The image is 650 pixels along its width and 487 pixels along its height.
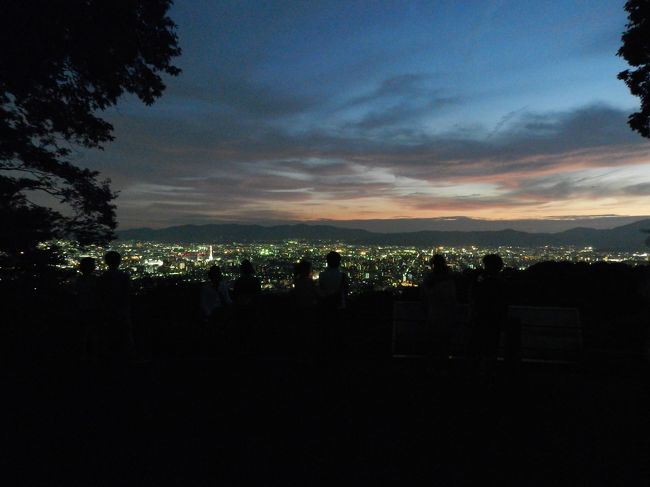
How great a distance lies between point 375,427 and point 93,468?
260 centimetres

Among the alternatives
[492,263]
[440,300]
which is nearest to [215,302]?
[440,300]

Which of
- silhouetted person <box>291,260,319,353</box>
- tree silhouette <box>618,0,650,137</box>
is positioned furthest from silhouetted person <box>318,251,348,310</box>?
tree silhouette <box>618,0,650,137</box>

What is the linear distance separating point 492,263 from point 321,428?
3.29 meters

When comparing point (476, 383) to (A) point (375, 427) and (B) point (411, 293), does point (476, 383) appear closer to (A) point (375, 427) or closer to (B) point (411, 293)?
(A) point (375, 427)

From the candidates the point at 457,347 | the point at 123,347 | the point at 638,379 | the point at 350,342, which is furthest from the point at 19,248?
the point at 638,379

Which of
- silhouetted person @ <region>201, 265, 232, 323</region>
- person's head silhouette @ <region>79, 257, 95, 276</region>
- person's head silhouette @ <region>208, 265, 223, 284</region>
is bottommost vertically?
silhouetted person @ <region>201, 265, 232, 323</region>

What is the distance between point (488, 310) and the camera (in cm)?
716

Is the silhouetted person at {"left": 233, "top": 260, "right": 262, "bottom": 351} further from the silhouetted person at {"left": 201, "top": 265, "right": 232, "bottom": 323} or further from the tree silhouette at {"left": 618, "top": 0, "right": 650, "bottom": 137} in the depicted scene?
the tree silhouette at {"left": 618, "top": 0, "right": 650, "bottom": 137}

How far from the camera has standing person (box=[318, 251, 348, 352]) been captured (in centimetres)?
791

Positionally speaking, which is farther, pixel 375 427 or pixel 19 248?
pixel 19 248

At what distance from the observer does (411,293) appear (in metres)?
13.6

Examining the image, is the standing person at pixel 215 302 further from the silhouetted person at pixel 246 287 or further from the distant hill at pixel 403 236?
the distant hill at pixel 403 236

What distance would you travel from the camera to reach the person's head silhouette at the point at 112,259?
783 centimetres

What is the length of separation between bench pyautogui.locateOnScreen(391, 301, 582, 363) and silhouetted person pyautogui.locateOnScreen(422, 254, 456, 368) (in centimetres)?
91
